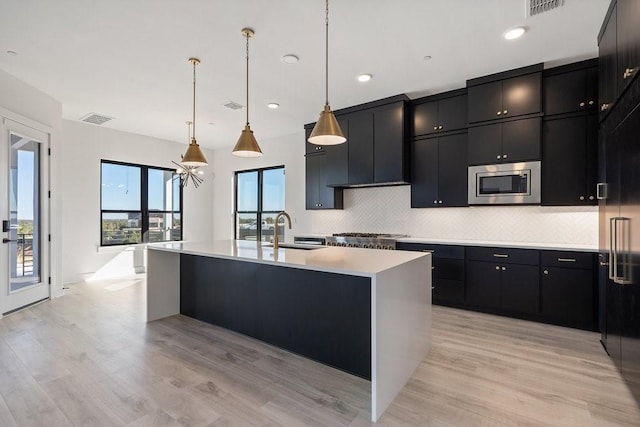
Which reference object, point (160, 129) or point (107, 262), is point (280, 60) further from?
point (107, 262)

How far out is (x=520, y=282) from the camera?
3598 millimetres

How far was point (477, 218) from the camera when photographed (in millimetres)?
4344

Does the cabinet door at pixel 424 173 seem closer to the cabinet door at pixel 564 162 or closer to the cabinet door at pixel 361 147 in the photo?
the cabinet door at pixel 361 147

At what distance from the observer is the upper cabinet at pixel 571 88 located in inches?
134

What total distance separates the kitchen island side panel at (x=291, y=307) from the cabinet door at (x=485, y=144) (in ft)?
8.76

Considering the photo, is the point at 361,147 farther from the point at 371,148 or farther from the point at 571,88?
the point at 571,88

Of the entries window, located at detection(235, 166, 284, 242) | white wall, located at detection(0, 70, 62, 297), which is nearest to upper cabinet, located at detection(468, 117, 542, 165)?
window, located at detection(235, 166, 284, 242)

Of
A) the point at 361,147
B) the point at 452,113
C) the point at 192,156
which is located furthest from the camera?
the point at 361,147

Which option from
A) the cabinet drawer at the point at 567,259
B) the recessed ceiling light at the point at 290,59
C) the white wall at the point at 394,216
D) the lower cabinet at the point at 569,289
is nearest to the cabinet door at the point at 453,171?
the white wall at the point at 394,216

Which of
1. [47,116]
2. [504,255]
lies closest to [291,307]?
[504,255]

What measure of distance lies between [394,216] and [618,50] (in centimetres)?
315

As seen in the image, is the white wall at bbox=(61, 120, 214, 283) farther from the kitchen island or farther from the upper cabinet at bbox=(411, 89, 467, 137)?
the upper cabinet at bbox=(411, 89, 467, 137)

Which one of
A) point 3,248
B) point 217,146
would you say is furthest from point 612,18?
point 217,146

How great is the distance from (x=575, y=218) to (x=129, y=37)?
16.6 ft
